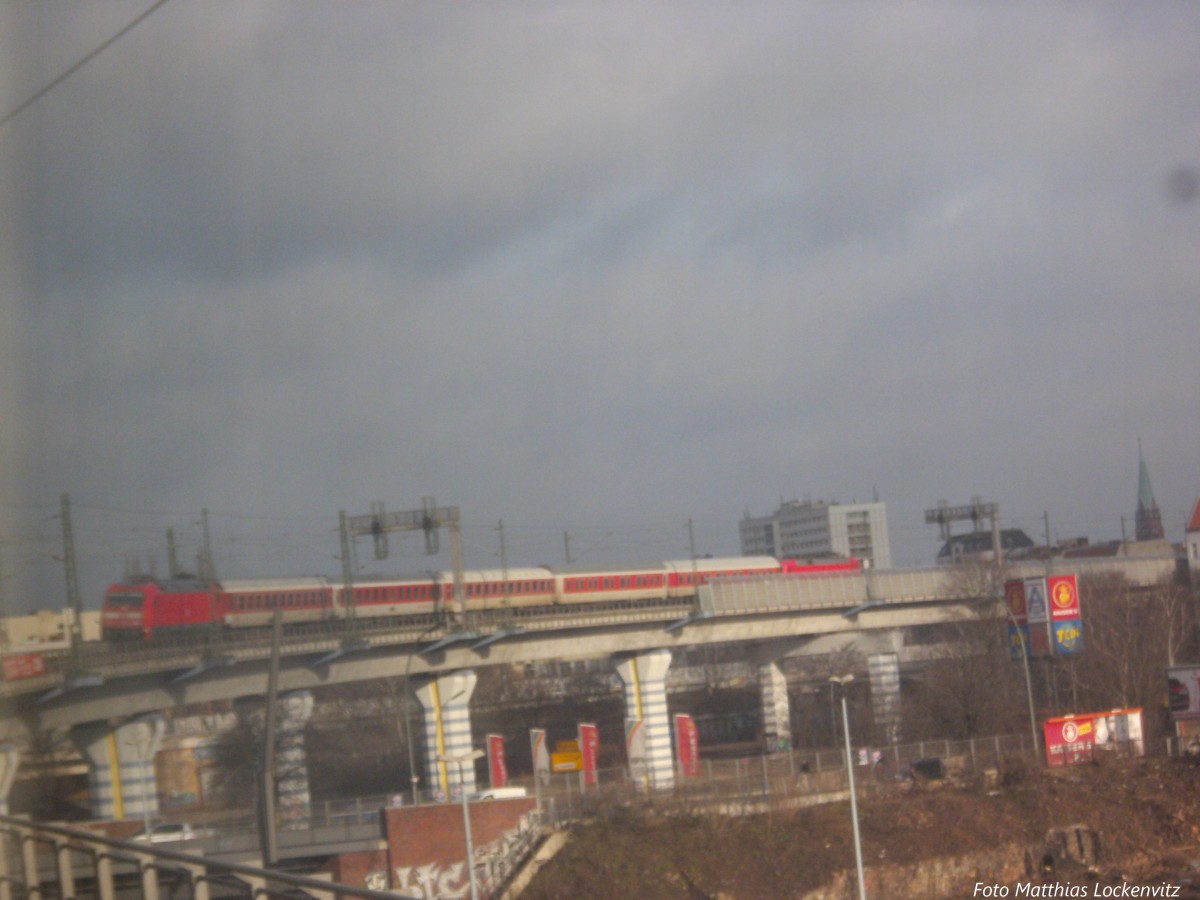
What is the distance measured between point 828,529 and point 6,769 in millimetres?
128121

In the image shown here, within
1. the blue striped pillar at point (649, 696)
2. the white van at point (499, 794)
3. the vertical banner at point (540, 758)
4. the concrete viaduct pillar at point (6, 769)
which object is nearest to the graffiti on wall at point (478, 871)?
the white van at point (499, 794)

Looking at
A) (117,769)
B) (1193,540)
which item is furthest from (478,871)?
(1193,540)

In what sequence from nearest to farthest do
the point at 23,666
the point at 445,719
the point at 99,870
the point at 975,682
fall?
1. the point at 99,870
2. the point at 23,666
3. the point at 445,719
4. the point at 975,682

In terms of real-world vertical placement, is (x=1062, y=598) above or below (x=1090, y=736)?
above

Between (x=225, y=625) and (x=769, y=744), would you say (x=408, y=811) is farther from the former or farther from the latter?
(x=769, y=744)

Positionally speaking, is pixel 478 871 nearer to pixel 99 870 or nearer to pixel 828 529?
pixel 99 870

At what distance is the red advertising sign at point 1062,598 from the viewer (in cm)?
2819

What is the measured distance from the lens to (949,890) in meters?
20.8

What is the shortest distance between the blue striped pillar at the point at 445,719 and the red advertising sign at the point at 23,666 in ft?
56.7

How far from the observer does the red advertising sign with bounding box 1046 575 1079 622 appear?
28188 millimetres

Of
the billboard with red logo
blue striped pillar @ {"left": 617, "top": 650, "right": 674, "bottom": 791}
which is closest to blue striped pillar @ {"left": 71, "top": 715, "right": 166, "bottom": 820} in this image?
blue striped pillar @ {"left": 617, "top": 650, "right": 674, "bottom": 791}

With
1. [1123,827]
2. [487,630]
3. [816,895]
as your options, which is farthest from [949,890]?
[487,630]

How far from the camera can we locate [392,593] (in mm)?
30516

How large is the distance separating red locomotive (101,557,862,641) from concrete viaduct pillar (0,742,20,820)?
8333 millimetres
